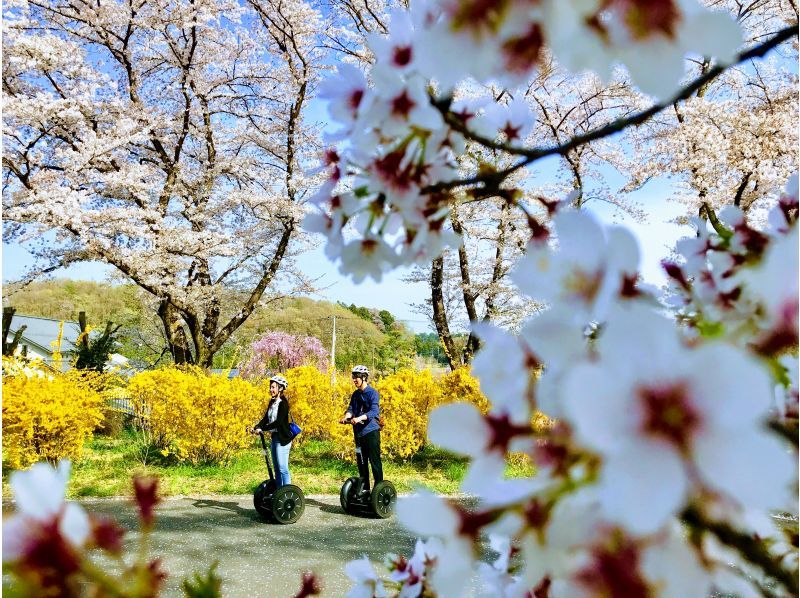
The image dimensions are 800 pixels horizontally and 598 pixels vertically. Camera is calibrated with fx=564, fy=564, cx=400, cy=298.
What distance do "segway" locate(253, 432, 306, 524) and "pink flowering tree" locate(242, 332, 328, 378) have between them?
8.71 metres

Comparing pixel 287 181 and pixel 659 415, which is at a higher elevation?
pixel 287 181

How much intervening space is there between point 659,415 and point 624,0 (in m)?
0.21

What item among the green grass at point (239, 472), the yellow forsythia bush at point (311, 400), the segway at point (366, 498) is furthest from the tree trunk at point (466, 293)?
the segway at point (366, 498)

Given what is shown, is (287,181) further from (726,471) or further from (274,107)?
(726,471)

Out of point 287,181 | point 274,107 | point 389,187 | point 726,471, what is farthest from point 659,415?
point 274,107

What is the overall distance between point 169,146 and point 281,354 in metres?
6.25

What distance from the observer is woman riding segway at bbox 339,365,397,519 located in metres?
4.68

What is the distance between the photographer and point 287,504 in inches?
174

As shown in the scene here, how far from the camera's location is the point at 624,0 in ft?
0.95

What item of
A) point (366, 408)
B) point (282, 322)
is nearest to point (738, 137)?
point (366, 408)

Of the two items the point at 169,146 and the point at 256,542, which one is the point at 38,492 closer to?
the point at 256,542

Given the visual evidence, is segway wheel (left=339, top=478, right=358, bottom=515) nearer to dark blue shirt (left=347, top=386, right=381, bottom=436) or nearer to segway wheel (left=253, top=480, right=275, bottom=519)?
dark blue shirt (left=347, top=386, right=381, bottom=436)

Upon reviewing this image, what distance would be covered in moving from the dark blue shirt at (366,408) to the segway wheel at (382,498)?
469 millimetres

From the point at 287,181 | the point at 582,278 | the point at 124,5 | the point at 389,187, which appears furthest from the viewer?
the point at 287,181
